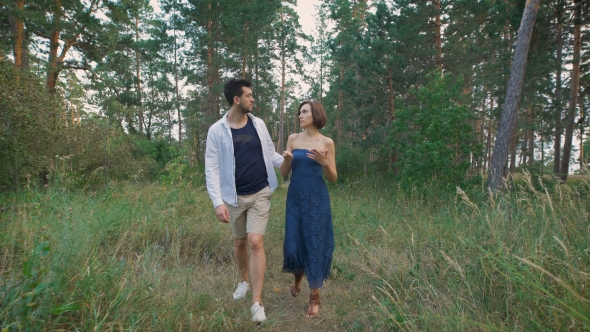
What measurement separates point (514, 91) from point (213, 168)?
26.3ft

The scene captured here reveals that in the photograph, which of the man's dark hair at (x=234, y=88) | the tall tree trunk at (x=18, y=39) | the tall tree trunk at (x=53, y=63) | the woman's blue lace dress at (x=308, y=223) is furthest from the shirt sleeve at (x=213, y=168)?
the tall tree trunk at (x=53, y=63)

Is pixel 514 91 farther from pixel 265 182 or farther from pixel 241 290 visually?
pixel 241 290

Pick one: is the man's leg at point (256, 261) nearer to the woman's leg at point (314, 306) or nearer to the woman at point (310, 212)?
the woman at point (310, 212)

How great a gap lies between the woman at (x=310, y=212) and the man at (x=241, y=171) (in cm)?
29

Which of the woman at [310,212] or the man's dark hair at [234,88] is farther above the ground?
the man's dark hair at [234,88]

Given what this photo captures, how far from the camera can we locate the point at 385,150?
15711mm

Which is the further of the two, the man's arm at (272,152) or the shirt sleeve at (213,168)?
the man's arm at (272,152)

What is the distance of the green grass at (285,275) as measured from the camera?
2.21 meters

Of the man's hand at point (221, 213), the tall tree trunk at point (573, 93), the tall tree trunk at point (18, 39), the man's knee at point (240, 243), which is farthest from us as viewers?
the tall tree trunk at point (573, 93)

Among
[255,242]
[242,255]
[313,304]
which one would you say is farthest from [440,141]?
[255,242]

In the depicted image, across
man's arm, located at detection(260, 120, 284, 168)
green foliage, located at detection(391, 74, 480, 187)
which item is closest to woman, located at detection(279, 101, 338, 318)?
man's arm, located at detection(260, 120, 284, 168)

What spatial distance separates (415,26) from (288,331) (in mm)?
13796

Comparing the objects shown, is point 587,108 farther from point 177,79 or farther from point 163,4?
point 177,79

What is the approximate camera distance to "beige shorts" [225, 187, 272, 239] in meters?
3.63
